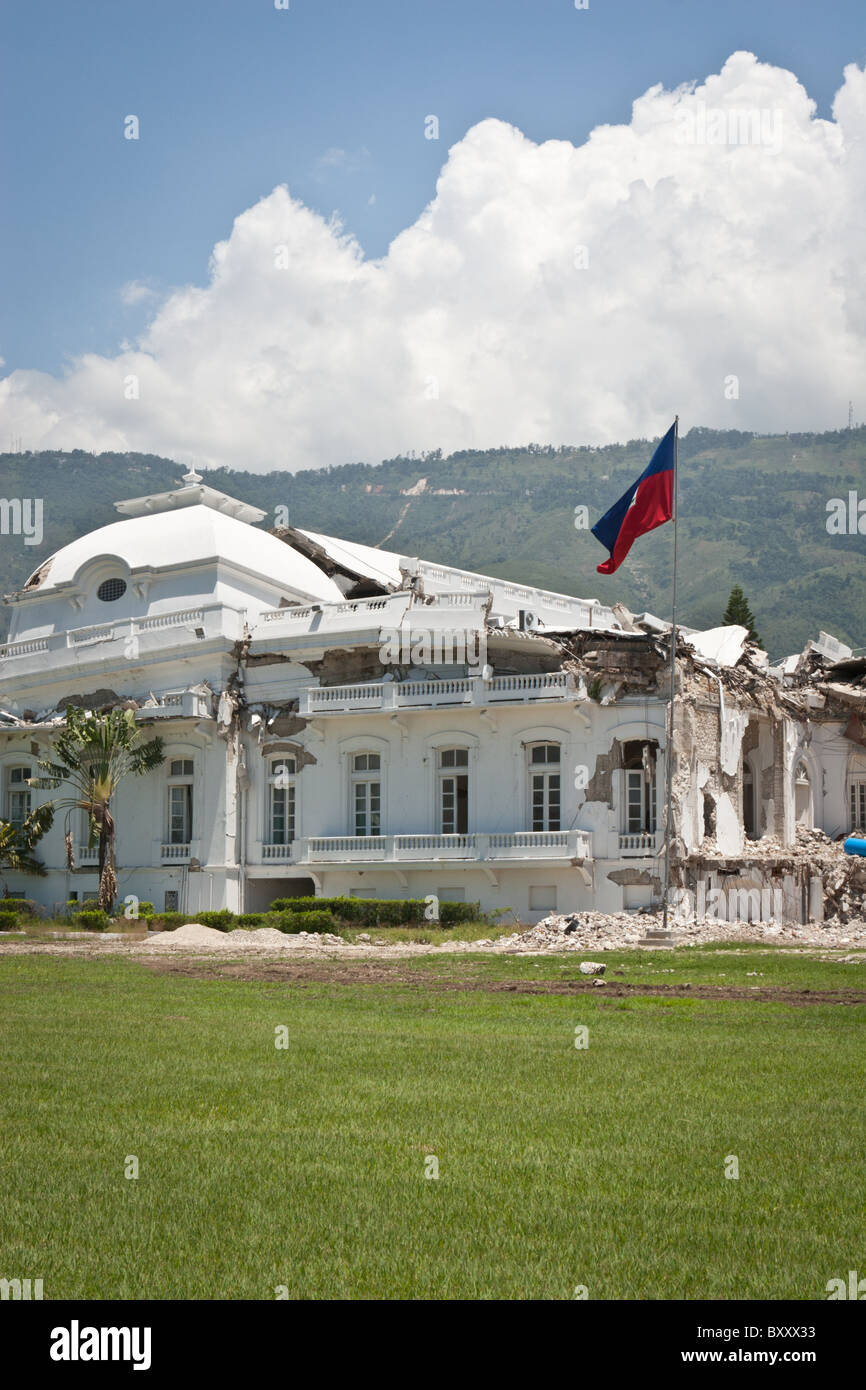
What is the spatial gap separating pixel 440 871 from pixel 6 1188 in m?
30.5

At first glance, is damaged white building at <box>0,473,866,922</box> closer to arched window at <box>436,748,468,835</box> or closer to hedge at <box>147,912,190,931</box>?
arched window at <box>436,748,468,835</box>

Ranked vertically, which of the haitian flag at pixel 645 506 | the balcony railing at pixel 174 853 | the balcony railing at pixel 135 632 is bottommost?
the balcony railing at pixel 174 853

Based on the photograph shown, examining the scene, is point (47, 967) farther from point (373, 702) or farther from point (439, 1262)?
point (439, 1262)

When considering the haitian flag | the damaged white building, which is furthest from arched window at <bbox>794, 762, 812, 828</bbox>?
the haitian flag

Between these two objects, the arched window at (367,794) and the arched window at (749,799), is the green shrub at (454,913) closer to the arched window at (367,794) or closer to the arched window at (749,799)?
the arched window at (367,794)

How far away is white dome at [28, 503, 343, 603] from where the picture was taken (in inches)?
1718

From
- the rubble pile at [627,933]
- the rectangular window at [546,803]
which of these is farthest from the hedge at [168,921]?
the rectangular window at [546,803]

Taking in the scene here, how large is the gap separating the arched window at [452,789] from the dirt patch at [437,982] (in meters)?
12.5

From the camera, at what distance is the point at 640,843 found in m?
35.6

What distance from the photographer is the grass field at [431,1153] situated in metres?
6.25

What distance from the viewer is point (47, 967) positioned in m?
24.0

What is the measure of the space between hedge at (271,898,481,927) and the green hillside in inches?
3063

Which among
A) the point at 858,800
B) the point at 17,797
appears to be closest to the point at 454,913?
the point at 858,800
